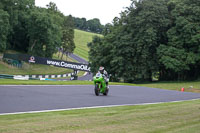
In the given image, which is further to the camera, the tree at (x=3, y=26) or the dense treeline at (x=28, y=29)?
the dense treeline at (x=28, y=29)

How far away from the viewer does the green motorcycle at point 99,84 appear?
1788cm

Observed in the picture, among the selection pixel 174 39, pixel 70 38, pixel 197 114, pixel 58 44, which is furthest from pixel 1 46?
pixel 197 114

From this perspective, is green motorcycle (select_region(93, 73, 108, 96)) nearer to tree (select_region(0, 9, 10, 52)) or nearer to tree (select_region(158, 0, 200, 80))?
tree (select_region(158, 0, 200, 80))

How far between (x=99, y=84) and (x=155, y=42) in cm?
2662

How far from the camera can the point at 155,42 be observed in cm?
4356

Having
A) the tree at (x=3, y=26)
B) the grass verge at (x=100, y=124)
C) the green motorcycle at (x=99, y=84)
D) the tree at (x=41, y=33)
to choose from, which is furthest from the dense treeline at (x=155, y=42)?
the grass verge at (x=100, y=124)

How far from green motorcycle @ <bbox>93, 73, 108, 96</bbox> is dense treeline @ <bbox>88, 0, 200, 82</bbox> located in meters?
24.4

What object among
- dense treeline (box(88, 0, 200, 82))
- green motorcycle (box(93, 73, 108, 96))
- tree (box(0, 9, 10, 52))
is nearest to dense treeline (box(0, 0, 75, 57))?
tree (box(0, 9, 10, 52))

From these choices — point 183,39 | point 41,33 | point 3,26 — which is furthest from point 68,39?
point 183,39

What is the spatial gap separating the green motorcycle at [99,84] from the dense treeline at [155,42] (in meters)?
24.4

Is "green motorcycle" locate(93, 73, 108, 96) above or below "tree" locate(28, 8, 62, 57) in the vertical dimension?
below

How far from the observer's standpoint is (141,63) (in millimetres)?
44094

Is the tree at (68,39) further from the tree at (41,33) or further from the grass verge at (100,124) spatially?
the grass verge at (100,124)

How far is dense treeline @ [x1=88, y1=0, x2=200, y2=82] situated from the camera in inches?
1645
